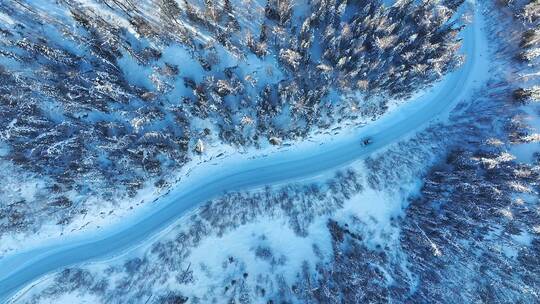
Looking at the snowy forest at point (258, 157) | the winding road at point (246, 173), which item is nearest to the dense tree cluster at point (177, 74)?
the snowy forest at point (258, 157)

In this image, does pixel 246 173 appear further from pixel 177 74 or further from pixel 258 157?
pixel 177 74

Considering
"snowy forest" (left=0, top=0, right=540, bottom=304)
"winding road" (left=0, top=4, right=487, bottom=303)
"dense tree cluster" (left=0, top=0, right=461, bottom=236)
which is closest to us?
"dense tree cluster" (left=0, top=0, right=461, bottom=236)

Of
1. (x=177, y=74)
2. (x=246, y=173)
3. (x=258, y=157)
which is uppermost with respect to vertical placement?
(x=177, y=74)

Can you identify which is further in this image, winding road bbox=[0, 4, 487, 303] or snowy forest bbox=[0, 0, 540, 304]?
winding road bbox=[0, 4, 487, 303]

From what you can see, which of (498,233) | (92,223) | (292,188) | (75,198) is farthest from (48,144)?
(498,233)

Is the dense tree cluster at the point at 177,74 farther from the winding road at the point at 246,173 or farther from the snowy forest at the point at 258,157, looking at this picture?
the winding road at the point at 246,173

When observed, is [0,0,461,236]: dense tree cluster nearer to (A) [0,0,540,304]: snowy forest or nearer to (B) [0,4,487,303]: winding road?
(A) [0,0,540,304]: snowy forest

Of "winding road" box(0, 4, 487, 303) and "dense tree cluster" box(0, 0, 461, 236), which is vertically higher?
"dense tree cluster" box(0, 0, 461, 236)

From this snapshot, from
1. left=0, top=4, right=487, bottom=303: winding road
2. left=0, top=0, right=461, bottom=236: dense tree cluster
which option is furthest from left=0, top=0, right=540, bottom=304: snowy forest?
left=0, top=4, right=487, bottom=303: winding road

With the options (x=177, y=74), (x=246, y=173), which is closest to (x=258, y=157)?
(x=246, y=173)

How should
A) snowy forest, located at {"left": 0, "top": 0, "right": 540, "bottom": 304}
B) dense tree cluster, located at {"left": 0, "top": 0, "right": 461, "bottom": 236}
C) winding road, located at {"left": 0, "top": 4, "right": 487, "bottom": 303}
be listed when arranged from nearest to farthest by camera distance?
dense tree cluster, located at {"left": 0, "top": 0, "right": 461, "bottom": 236}
snowy forest, located at {"left": 0, "top": 0, "right": 540, "bottom": 304}
winding road, located at {"left": 0, "top": 4, "right": 487, "bottom": 303}
